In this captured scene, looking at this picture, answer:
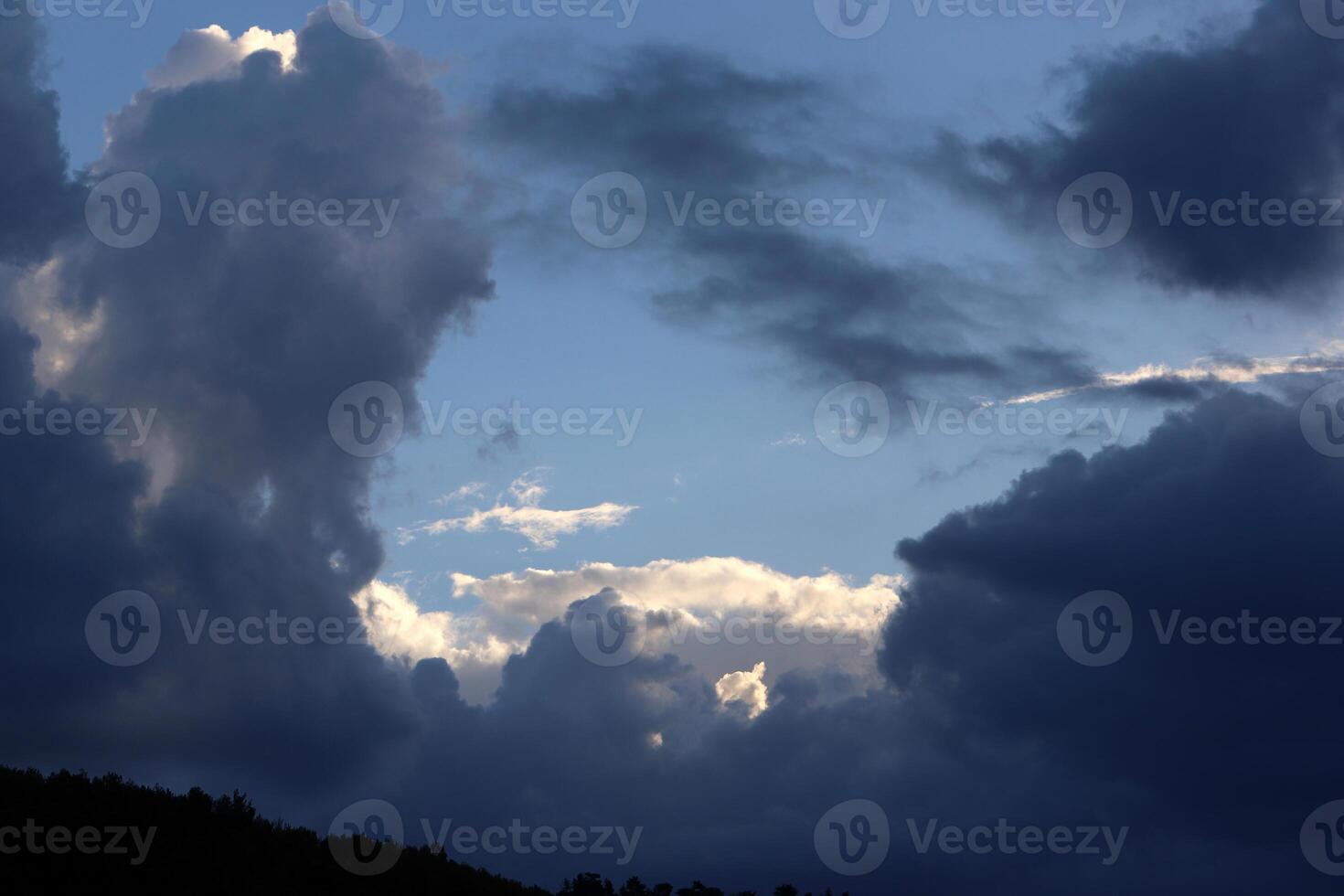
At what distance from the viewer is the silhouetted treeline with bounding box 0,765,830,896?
26.0 metres

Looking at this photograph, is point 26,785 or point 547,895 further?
point 547,895

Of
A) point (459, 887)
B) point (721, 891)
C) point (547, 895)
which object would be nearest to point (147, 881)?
point (459, 887)

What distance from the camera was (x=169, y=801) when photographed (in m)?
29.8

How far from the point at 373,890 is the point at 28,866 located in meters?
7.14

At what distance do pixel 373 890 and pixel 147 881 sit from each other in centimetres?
481

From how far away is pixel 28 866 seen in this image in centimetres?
2552

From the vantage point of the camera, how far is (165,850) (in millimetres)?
27609

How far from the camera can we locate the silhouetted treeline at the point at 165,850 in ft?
85.4

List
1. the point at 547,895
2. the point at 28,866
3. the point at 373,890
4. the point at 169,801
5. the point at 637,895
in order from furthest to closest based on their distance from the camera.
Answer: the point at 637,895
the point at 547,895
the point at 169,801
the point at 373,890
the point at 28,866

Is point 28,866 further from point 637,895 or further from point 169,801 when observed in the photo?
point 637,895

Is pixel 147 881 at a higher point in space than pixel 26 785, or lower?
lower

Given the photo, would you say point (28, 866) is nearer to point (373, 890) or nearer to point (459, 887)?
point (373, 890)

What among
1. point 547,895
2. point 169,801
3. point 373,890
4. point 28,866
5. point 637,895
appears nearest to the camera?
point 28,866

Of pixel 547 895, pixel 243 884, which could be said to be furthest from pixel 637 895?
pixel 243 884
